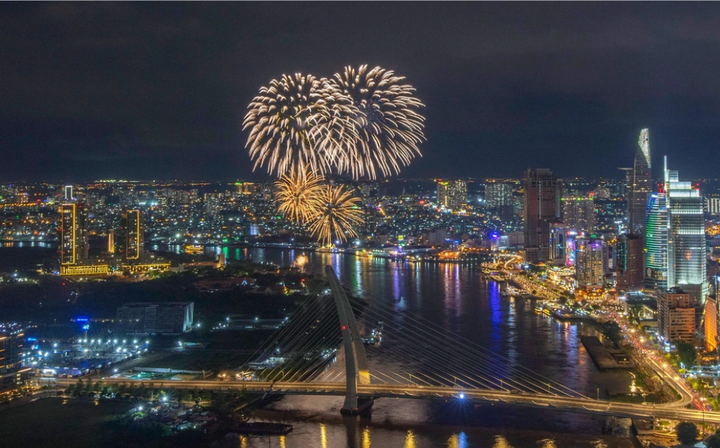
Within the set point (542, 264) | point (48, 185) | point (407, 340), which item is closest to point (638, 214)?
point (542, 264)

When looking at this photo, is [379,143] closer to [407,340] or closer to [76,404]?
[76,404]

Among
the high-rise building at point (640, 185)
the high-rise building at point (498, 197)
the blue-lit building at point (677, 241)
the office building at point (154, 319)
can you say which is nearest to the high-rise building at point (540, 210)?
the high-rise building at point (640, 185)

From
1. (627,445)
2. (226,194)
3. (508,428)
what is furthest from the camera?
(226,194)

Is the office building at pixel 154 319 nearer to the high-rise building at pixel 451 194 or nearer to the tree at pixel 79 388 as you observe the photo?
the tree at pixel 79 388

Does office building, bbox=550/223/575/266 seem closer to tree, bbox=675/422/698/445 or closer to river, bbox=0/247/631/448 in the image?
river, bbox=0/247/631/448

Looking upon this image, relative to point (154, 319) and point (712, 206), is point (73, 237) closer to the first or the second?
point (154, 319)
